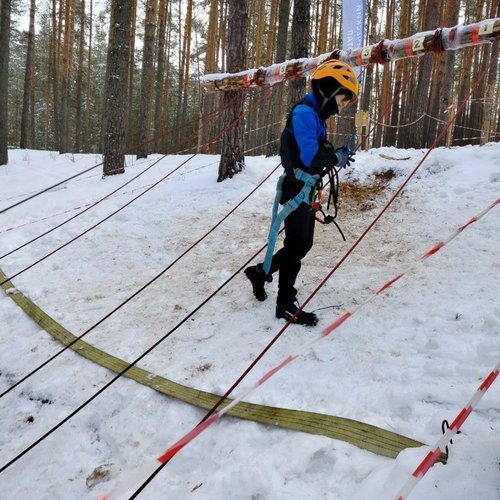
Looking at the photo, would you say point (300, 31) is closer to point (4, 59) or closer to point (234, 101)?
point (234, 101)

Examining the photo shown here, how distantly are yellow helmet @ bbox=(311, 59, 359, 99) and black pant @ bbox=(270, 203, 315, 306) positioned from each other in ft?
3.20

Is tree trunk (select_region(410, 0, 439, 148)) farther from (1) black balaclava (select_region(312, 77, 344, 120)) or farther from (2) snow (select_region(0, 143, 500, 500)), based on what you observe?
(1) black balaclava (select_region(312, 77, 344, 120))

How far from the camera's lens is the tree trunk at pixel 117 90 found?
9.27 meters

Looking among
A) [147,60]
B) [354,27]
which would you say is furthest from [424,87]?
[147,60]

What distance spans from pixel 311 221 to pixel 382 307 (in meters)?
0.99

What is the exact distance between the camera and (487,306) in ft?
11.2

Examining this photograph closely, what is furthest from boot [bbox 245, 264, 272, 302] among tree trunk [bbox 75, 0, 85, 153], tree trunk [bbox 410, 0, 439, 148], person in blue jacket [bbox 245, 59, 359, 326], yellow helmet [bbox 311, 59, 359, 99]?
tree trunk [bbox 75, 0, 85, 153]

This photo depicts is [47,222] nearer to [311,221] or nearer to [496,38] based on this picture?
[311,221]

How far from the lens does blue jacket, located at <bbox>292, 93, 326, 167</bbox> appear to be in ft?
10.7

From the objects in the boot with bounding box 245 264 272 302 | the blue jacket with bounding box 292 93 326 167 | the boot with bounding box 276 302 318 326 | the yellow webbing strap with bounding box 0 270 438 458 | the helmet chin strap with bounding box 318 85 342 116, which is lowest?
the yellow webbing strap with bounding box 0 270 438 458

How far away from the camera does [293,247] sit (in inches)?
144

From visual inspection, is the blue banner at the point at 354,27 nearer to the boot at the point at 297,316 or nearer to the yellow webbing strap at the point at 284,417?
the boot at the point at 297,316

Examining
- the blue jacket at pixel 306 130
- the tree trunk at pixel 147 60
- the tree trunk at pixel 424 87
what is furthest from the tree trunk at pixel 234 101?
the tree trunk at pixel 424 87

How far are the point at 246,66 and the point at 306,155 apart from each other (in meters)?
5.03
